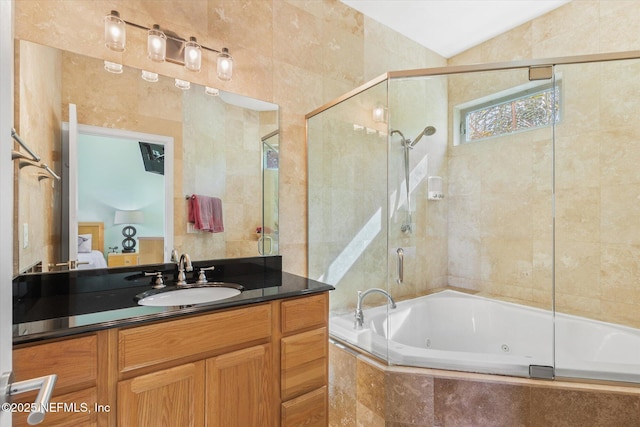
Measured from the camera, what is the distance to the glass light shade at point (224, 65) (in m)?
1.80

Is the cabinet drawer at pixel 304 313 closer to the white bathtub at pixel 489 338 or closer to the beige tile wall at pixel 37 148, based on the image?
the white bathtub at pixel 489 338

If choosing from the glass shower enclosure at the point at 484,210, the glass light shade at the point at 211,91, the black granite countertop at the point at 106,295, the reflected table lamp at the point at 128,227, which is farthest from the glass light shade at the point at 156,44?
the black granite countertop at the point at 106,295

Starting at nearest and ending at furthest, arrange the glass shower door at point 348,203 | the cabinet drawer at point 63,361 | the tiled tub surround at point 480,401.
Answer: the cabinet drawer at point 63,361
the tiled tub surround at point 480,401
the glass shower door at point 348,203

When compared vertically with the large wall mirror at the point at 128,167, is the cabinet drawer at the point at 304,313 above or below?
below

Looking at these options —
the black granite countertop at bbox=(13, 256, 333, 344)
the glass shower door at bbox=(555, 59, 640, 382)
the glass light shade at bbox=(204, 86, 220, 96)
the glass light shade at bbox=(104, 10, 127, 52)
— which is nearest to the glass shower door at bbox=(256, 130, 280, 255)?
the black granite countertop at bbox=(13, 256, 333, 344)

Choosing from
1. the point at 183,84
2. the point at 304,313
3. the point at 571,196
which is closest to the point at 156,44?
the point at 183,84

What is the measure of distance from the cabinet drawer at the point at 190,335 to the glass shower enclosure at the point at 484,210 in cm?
76

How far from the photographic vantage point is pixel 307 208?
2242mm

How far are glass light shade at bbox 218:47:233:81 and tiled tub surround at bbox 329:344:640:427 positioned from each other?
1.77 m

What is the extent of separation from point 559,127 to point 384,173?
3.88ft

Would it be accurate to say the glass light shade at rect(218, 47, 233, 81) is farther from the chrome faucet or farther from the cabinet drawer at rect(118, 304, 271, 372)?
the cabinet drawer at rect(118, 304, 271, 372)

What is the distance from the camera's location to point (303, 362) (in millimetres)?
1437

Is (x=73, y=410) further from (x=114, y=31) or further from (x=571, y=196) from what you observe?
(x=571, y=196)

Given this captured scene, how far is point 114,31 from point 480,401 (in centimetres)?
239
